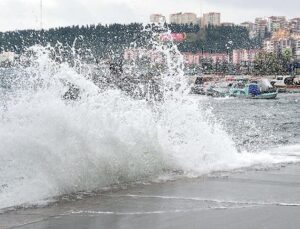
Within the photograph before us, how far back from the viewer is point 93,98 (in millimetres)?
12352

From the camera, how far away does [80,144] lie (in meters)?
11.1

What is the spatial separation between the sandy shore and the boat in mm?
79074

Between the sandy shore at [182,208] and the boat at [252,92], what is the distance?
7907 cm

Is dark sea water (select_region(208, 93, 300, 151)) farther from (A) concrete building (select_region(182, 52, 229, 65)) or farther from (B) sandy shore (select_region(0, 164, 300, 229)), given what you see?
(A) concrete building (select_region(182, 52, 229, 65))

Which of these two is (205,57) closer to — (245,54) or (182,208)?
(245,54)

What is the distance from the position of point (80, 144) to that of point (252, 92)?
8259 centimetres

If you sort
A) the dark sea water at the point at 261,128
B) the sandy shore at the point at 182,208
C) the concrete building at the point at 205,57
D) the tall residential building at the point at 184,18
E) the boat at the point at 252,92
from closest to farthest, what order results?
the sandy shore at the point at 182,208, the dark sea water at the point at 261,128, the boat at the point at 252,92, the concrete building at the point at 205,57, the tall residential building at the point at 184,18

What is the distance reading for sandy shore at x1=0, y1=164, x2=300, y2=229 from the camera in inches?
308

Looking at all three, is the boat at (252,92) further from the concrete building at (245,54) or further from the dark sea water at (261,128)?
the concrete building at (245,54)

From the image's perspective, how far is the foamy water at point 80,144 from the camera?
10.6 m

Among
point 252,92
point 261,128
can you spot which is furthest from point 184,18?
point 261,128

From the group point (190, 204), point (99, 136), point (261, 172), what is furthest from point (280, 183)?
point (99, 136)

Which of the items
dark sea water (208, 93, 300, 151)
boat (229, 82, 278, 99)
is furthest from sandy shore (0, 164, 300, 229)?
boat (229, 82, 278, 99)

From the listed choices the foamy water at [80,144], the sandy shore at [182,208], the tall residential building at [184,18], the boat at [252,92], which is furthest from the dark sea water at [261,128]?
the tall residential building at [184,18]
